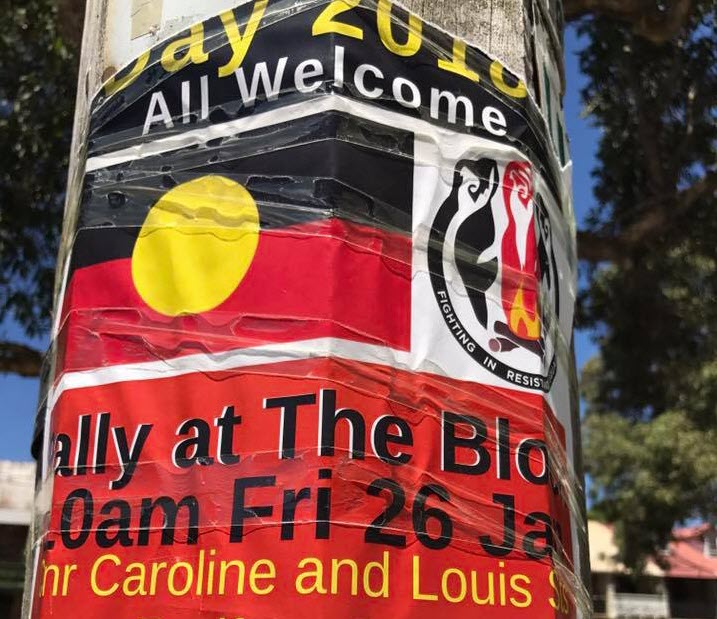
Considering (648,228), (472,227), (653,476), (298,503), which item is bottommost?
(298,503)

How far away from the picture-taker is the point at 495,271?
262 cm

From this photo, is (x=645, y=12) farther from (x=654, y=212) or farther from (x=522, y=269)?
(x=522, y=269)

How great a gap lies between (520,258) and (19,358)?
789cm

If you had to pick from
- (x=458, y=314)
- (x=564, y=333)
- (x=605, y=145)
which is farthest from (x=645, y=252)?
(x=458, y=314)

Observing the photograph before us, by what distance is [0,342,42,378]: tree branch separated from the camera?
9.38 m

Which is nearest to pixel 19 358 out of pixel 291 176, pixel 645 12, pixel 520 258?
pixel 645 12

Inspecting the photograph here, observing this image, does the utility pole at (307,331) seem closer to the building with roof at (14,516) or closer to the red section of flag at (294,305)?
the red section of flag at (294,305)

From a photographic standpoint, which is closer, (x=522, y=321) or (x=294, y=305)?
(x=294, y=305)

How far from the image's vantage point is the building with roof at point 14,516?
18500 mm

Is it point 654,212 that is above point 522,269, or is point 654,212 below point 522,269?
above

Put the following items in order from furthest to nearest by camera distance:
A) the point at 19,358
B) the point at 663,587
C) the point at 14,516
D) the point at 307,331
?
the point at 663,587 < the point at 14,516 < the point at 19,358 < the point at 307,331

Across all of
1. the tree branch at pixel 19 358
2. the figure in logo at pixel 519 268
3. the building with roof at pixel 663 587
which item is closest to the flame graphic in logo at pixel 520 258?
the figure in logo at pixel 519 268

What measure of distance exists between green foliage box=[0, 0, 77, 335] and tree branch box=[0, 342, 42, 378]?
20cm

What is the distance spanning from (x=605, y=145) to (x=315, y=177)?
8.95m
